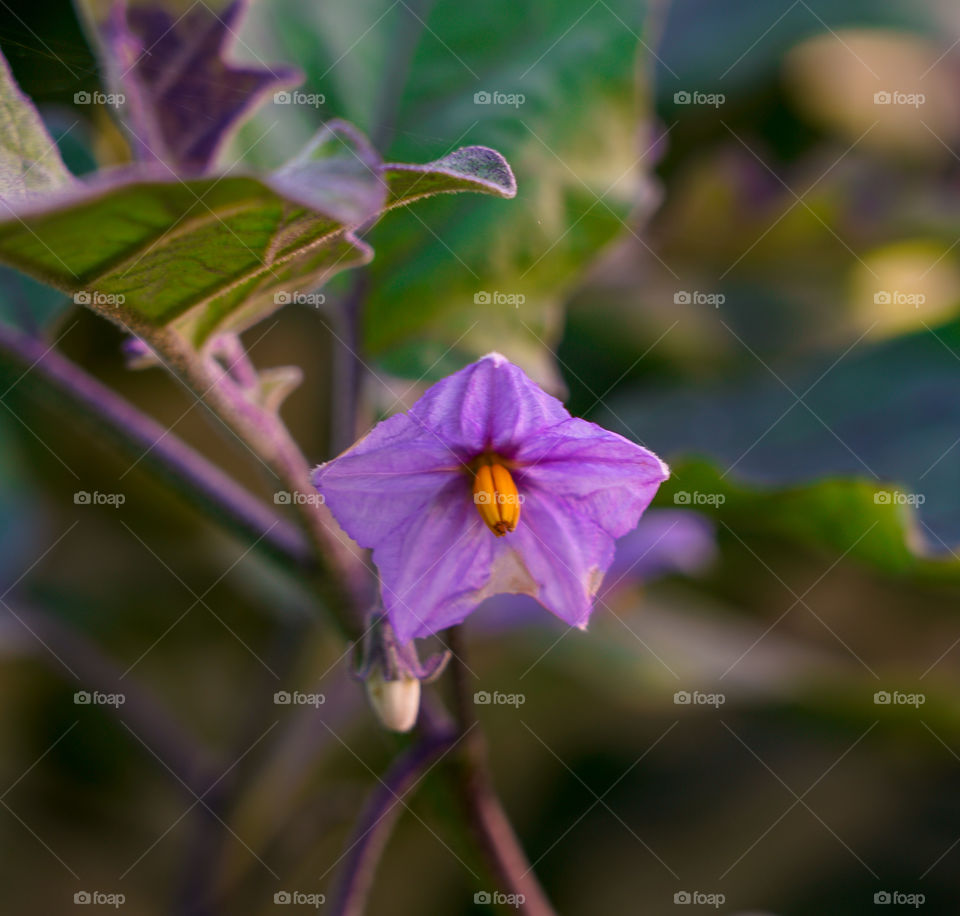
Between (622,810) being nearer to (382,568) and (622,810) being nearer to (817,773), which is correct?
(817,773)

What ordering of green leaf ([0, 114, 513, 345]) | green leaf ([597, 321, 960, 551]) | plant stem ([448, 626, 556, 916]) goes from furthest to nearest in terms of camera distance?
green leaf ([597, 321, 960, 551])
plant stem ([448, 626, 556, 916])
green leaf ([0, 114, 513, 345])

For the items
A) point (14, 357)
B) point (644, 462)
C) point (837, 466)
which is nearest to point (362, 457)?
point (644, 462)

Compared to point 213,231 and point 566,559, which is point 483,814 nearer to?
point 566,559

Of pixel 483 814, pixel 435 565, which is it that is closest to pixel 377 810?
pixel 483 814

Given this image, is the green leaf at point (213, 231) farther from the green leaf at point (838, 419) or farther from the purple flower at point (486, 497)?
the green leaf at point (838, 419)

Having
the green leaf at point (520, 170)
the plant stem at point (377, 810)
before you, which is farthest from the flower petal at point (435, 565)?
the green leaf at point (520, 170)

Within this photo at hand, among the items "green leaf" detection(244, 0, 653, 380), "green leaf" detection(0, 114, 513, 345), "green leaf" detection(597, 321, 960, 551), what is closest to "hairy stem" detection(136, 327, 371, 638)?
"green leaf" detection(0, 114, 513, 345)

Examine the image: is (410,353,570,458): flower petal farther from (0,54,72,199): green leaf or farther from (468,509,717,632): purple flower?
(468,509,717,632): purple flower
